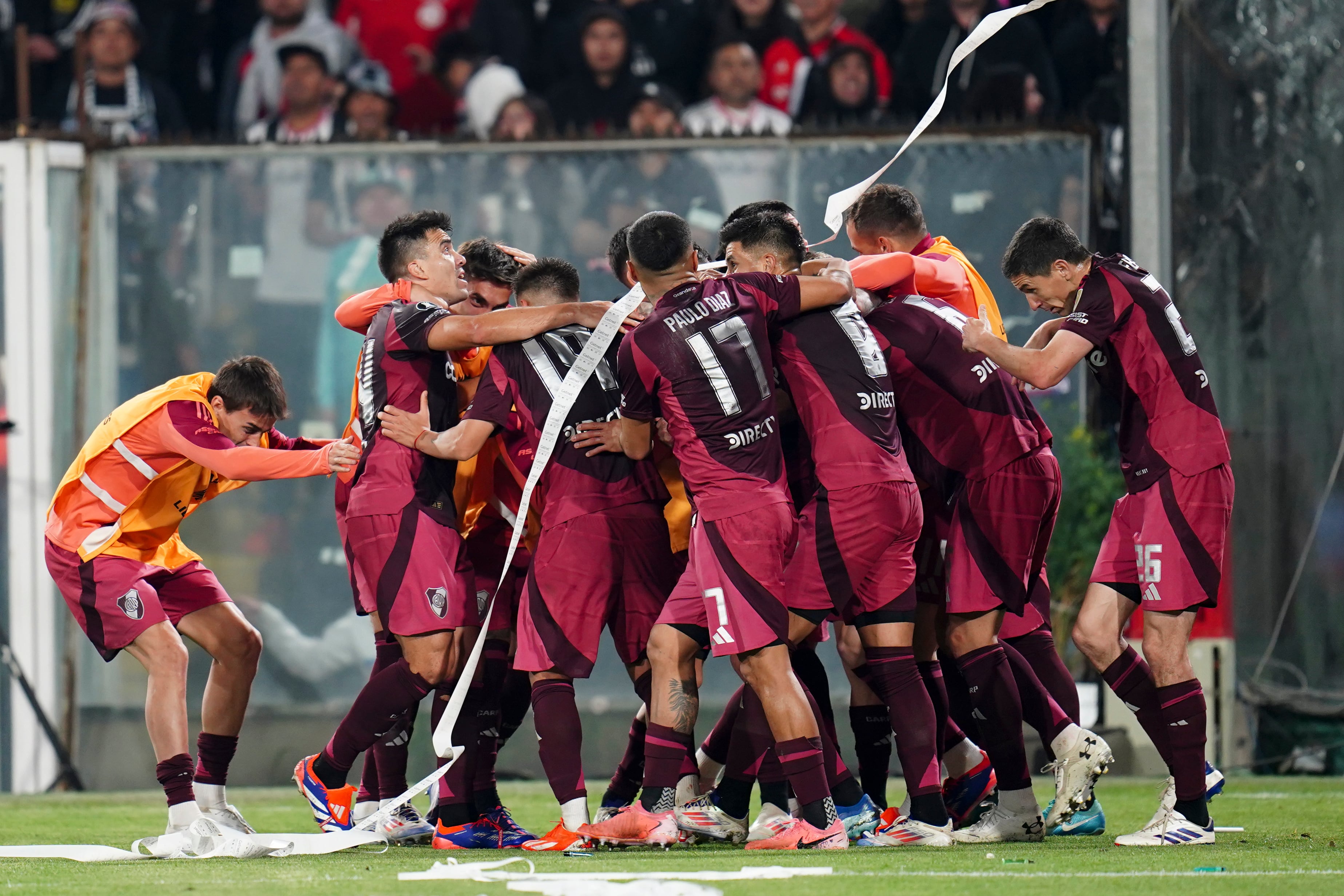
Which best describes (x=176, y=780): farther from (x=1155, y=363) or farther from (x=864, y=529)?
(x=1155, y=363)

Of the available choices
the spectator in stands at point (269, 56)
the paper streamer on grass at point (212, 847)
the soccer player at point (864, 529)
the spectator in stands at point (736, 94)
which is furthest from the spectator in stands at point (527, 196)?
the paper streamer on grass at point (212, 847)

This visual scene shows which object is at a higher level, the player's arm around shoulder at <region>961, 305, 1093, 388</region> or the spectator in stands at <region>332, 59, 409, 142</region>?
the spectator in stands at <region>332, 59, 409, 142</region>

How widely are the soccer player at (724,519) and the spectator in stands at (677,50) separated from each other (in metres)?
6.27

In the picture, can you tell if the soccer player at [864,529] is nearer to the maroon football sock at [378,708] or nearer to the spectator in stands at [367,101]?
the maroon football sock at [378,708]

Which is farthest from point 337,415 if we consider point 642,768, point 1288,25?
point 1288,25

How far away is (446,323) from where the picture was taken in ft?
20.0

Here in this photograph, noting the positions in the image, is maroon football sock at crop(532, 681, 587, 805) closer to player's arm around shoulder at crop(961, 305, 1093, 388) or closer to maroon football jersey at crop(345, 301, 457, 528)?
maroon football jersey at crop(345, 301, 457, 528)

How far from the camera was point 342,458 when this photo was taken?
6324 mm

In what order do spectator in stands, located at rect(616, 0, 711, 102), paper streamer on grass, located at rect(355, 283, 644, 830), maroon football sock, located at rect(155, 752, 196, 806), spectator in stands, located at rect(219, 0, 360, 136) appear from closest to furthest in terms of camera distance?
paper streamer on grass, located at rect(355, 283, 644, 830)
maroon football sock, located at rect(155, 752, 196, 806)
spectator in stands, located at rect(616, 0, 711, 102)
spectator in stands, located at rect(219, 0, 360, 136)

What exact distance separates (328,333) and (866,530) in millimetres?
5468

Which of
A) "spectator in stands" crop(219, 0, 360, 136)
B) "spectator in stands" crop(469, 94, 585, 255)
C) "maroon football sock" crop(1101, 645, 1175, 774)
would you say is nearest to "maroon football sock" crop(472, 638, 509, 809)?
"maroon football sock" crop(1101, 645, 1175, 774)

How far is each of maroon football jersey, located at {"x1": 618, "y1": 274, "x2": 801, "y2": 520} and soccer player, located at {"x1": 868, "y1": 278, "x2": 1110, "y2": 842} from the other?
696 millimetres

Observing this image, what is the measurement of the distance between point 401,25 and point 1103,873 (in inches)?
358

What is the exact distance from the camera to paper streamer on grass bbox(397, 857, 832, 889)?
4.76 metres
